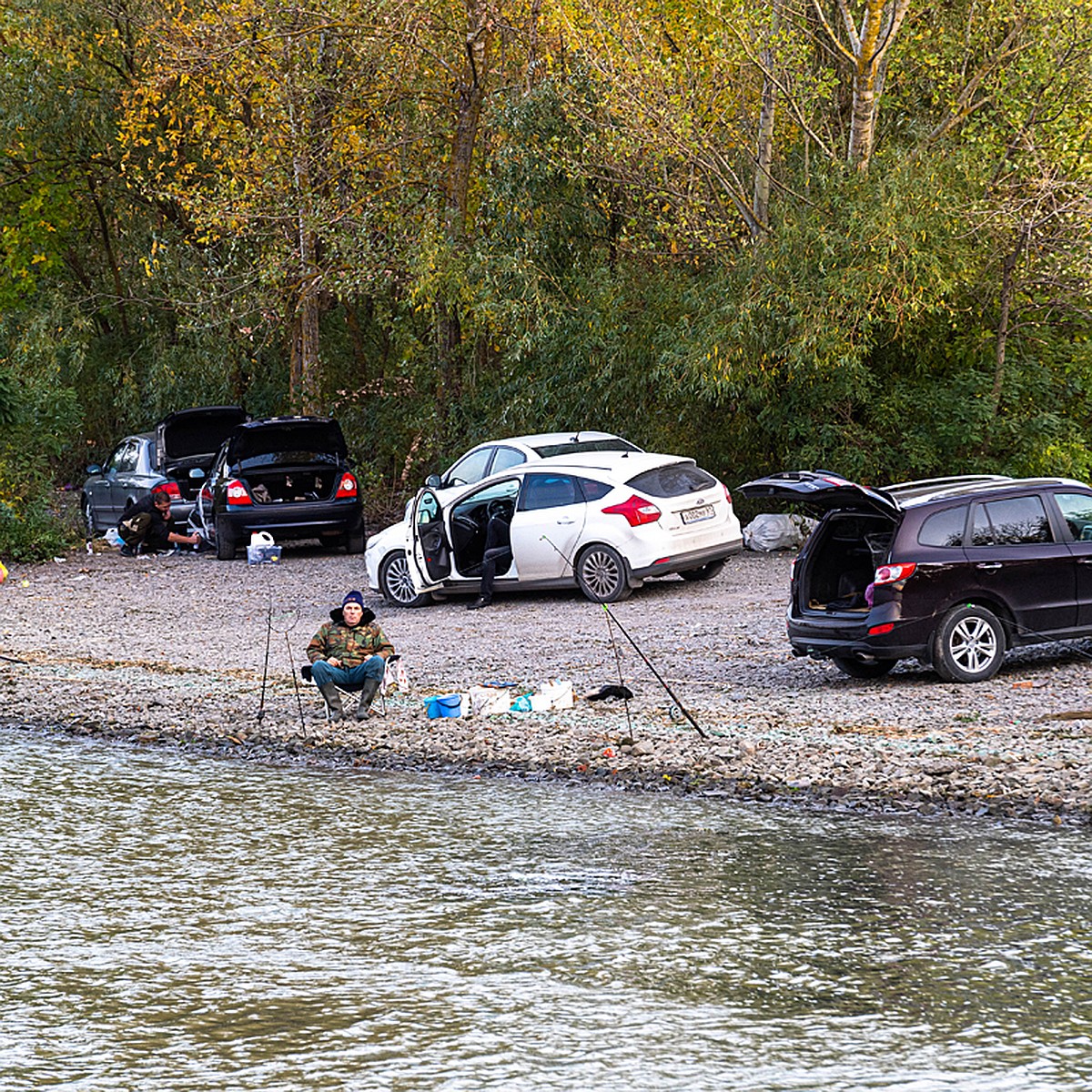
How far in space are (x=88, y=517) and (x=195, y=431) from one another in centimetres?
305

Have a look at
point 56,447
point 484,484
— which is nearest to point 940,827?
point 484,484

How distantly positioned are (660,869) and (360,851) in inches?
71.0

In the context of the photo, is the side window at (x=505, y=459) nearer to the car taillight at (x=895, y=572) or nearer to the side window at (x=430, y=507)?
the side window at (x=430, y=507)

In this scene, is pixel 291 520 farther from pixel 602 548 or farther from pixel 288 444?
pixel 602 548

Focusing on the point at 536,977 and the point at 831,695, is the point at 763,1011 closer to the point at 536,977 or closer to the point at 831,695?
the point at 536,977

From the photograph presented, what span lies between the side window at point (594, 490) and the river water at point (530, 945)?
807 centimetres

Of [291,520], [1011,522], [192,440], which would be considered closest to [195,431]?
[192,440]

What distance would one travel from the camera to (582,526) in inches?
750

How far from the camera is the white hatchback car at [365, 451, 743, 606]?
18.9m

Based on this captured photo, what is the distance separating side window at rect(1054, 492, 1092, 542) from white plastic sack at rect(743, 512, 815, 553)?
369 inches

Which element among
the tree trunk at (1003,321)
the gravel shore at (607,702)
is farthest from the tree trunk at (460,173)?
the gravel shore at (607,702)

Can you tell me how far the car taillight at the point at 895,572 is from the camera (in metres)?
13.2

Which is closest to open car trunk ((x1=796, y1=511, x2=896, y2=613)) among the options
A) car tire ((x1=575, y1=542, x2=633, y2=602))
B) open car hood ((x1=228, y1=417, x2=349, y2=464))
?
car tire ((x1=575, y1=542, x2=633, y2=602))

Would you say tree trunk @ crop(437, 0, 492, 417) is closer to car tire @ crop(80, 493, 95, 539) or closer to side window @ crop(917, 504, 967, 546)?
car tire @ crop(80, 493, 95, 539)
